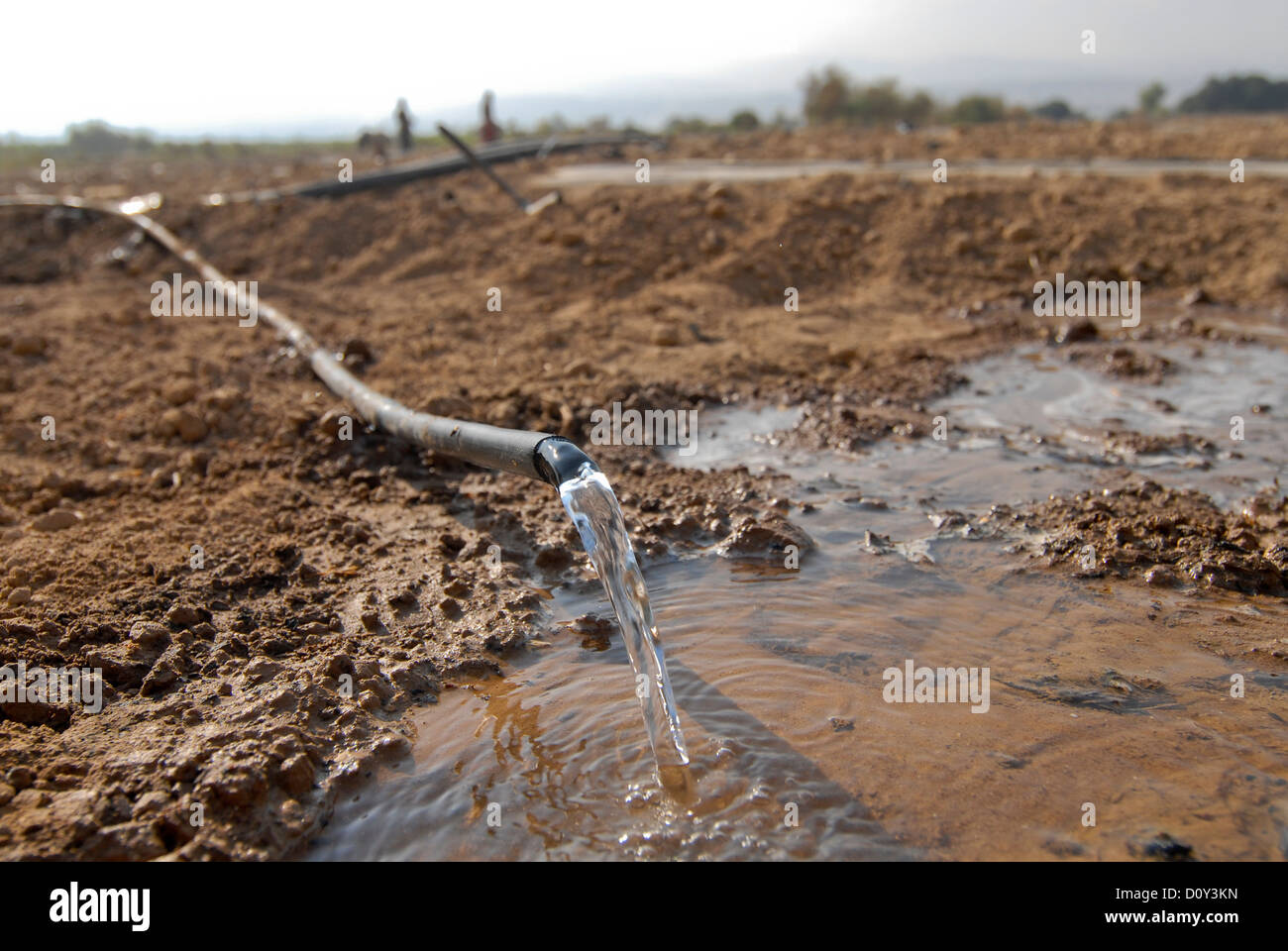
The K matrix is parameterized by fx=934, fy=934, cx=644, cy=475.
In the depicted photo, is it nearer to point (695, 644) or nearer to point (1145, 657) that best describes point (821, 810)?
point (695, 644)

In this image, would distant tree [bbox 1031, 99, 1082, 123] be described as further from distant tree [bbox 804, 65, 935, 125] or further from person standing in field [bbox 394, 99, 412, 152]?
person standing in field [bbox 394, 99, 412, 152]

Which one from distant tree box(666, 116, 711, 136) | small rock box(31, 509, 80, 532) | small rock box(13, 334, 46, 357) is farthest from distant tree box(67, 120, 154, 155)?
small rock box(31, 509, 80, 532)

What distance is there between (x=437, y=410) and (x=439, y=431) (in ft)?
4.50

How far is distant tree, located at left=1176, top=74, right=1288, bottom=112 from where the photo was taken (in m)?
37.0

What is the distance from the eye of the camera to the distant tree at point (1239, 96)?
37031 millimetres

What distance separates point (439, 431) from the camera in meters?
4.33

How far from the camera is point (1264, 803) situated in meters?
2.79

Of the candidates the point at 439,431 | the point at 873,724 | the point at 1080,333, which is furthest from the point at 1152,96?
the point at 873,724

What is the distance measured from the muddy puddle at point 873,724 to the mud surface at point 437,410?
0.49ft

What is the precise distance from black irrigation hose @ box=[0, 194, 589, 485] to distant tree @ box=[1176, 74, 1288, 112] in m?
41.0

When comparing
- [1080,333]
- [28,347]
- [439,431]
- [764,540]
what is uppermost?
[28,347]

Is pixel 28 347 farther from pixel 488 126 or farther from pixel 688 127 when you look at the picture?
pixel 688 127
